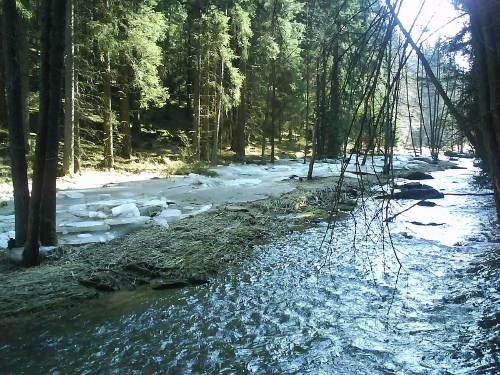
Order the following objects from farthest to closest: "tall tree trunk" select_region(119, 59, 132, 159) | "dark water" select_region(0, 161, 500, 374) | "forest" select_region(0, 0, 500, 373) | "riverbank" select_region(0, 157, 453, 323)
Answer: "tall tree trunk" select_region(119, 59, 132, 159) → "riverbank" select_region(0, 157, 453, 323) → "dark water" select_region(0, 161, 500, 374) → "forest" select_region(0, 0, 500, 373)

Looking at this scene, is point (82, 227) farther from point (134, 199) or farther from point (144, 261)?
point (134, 199)

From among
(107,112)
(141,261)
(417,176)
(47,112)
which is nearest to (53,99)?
(47,112)

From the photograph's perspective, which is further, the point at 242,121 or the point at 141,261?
the point at 242,121

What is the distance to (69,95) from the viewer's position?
51.9 feet

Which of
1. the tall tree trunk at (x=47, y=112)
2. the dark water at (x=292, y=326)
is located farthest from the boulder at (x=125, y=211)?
the dark water at (x=292, y=326)

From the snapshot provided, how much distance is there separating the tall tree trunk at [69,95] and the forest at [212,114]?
0.05 metres

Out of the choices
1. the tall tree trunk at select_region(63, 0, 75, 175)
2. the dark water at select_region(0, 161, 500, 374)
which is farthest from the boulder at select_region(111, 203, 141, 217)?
the tall tree trunk at select_region(63, 0, 75, 175)

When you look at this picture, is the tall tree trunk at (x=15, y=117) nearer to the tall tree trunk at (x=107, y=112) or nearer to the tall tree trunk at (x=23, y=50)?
the tall tree trunk at (x=23, y=50)

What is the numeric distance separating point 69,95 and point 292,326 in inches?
551

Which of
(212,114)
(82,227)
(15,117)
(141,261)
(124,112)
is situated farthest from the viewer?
(212,114)

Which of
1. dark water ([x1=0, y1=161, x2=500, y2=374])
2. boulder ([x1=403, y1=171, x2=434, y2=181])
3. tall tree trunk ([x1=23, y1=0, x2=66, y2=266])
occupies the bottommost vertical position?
dark water ([x1=0, y1=161, x2=500, y2=374])

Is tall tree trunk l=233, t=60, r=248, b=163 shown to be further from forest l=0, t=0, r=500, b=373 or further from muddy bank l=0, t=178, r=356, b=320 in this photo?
muddy bank l=0, t=178, r=356, b=320

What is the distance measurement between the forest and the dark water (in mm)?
518

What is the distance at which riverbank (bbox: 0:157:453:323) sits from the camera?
18.1 ft
